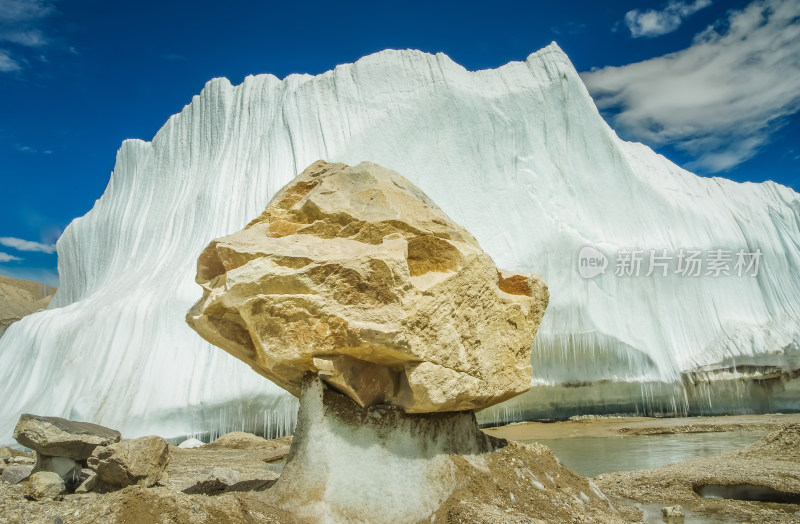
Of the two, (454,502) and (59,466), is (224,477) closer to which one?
(59,466)

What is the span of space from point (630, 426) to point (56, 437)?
369 inches

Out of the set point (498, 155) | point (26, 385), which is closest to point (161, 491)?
point (26, 385)

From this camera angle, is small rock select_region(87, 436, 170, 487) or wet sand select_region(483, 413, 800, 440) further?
wet sand select_region(483, 413, 800, 440)

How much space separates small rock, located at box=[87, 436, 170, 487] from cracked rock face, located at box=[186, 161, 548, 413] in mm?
866

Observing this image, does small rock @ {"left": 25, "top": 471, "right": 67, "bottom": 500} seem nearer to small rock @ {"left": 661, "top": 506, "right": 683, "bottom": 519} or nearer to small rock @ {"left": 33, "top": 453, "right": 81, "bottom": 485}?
small rock @ {"left": 33, "top": 453, "right": 81, "bottom": 485}

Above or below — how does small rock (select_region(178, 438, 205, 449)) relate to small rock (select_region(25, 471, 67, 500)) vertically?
below

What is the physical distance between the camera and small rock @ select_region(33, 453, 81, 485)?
142 inches

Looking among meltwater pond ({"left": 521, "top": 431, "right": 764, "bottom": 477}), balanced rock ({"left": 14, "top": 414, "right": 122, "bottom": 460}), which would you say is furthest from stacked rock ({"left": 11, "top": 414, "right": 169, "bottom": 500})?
meltwater pond ({"left": 521, "top": 431, "right": 764, "bottom": 477})

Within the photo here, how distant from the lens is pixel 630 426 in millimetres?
10406

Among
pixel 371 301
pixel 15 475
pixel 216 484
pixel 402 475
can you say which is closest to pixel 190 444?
pixel 15 475

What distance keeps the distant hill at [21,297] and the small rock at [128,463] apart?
1043 inches

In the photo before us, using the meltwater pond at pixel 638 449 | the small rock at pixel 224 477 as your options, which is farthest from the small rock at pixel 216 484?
the meltwater pond at pixel 638 449

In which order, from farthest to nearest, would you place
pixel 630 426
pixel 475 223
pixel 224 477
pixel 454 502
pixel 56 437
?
pixel 475 223
pixel 630 426
pixel 224 477
pixel 56 437
pixel 454 502

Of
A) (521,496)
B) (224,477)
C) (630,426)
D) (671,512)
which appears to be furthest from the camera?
(630,426)
